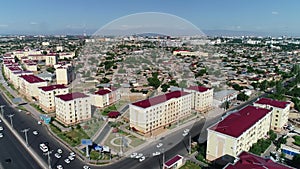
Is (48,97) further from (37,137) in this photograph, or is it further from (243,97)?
(243,97)

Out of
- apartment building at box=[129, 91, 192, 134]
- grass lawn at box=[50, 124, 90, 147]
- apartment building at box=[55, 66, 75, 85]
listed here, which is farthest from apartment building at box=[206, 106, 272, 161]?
Result: apartment building at box=[55, 66, 75, 85]

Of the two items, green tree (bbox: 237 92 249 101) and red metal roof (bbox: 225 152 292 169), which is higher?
red metal roof (bbox: 225 152 292 169)

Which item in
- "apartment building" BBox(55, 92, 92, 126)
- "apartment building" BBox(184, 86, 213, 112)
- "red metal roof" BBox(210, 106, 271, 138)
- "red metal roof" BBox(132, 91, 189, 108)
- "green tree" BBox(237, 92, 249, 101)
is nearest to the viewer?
"red metal roof" BBox(210, 106, 271, 138)

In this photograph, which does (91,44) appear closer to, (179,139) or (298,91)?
(179,139)

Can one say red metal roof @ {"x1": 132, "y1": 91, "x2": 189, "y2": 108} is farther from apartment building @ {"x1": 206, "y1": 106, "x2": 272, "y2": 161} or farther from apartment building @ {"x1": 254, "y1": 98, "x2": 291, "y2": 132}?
apartment building @ {"x1": 254, "y1": 98, "x2": 291, "y2": 132}

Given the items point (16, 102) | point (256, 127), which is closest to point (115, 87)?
point (16, 102)

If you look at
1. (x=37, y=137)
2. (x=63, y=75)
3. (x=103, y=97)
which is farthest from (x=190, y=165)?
(x=63, y=75)
